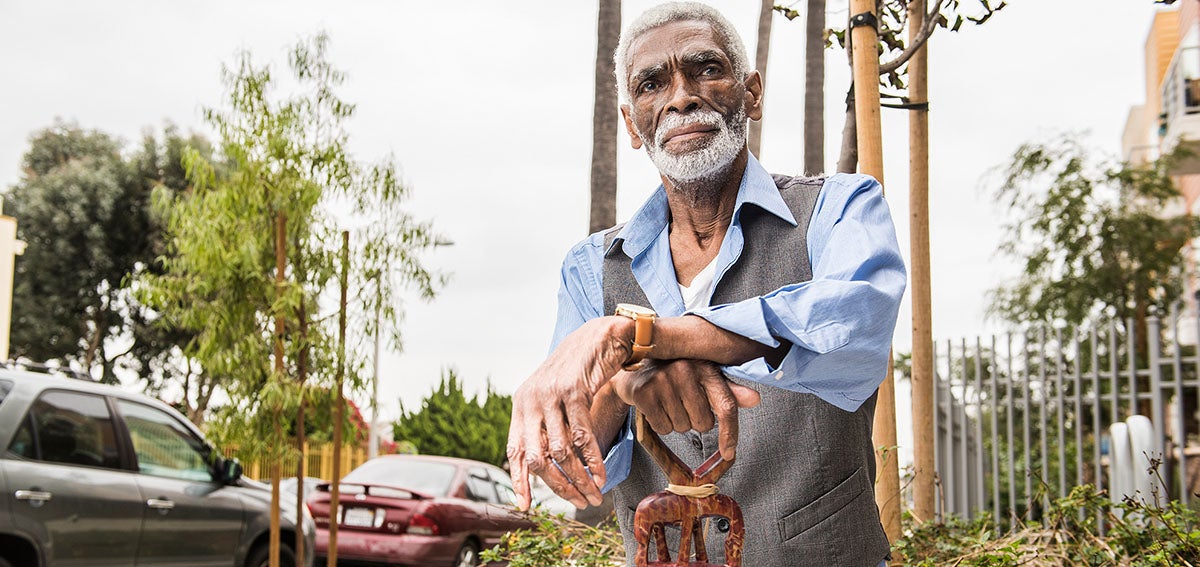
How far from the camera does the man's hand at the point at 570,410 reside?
1062 millimetres

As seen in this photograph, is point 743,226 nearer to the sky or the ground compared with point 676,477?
nearer to the sky

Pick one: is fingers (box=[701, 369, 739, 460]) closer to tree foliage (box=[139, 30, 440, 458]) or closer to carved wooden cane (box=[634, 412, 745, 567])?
carved wooden cane (box=[634, 412, 745, 567])

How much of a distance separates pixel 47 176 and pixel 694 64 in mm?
24781

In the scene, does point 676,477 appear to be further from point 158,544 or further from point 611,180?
point 158,544

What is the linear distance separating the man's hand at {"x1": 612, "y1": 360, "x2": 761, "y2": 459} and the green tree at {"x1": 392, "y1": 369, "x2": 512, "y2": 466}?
52.4 feet

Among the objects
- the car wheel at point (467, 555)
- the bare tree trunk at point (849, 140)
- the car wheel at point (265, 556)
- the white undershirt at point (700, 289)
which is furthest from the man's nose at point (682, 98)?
the car wheel at point (467, 555)

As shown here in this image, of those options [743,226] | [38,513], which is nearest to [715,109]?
[743,226]

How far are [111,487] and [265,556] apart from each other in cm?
171

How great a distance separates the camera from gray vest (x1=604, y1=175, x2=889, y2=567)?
158 cm

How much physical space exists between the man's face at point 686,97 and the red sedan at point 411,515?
738 cm

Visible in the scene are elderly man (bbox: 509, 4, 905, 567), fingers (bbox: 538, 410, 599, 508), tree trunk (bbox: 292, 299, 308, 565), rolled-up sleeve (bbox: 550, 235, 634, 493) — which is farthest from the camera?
tree trunk (bbox: 292, 299, 308, 565)

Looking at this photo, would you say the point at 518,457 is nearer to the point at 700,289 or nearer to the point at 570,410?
the point at 570,410

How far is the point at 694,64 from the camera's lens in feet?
5.05

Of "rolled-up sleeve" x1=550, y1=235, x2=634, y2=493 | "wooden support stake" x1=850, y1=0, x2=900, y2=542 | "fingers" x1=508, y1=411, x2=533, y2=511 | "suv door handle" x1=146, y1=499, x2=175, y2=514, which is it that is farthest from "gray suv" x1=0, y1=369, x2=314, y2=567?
"fingers" x1=508, y1=411, x2=533, y2=511
